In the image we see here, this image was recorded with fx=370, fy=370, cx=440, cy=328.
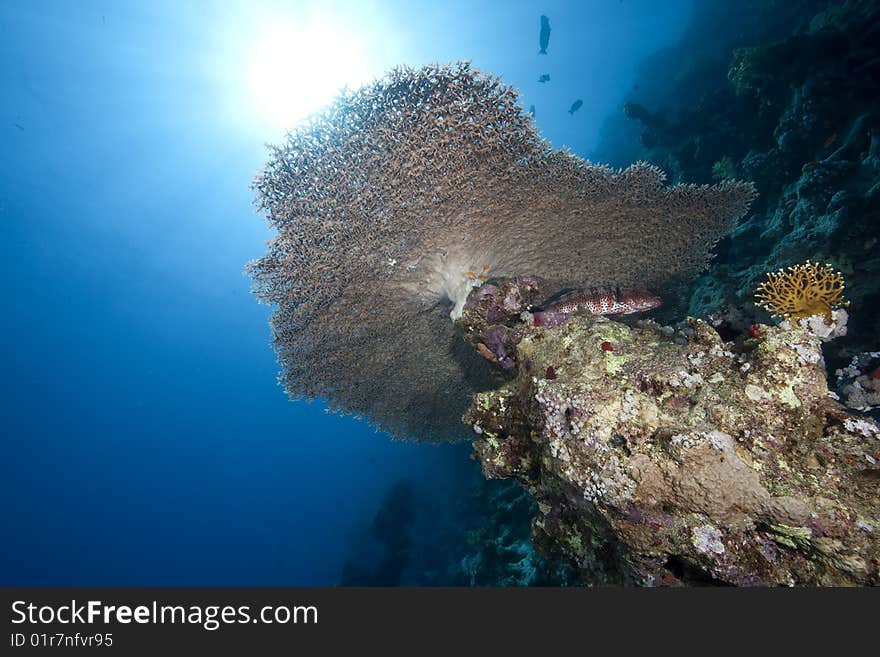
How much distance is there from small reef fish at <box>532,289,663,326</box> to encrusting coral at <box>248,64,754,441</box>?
71cm

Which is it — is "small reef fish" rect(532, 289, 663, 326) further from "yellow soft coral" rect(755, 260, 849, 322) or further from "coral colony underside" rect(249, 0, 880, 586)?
"yellow soft coral" rect(755, 260, 849, 322)

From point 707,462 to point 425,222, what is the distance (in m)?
3.72

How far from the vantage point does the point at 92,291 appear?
4934 centimetres

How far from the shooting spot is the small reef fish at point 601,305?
454 cm

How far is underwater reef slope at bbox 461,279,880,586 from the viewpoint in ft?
6.73

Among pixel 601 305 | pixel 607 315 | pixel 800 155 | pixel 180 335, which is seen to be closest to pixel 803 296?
pixel 601 305

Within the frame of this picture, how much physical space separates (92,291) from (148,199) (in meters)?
16.3

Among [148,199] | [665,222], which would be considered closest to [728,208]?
[665,222]

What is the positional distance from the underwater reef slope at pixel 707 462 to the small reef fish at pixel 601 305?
1.45 metres

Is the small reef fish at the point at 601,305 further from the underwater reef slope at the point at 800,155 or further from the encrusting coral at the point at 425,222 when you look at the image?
the underwater reef slope at the point at 800,155

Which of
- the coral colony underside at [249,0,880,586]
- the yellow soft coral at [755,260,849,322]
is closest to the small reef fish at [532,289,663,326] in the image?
the coral colony underside at [249,0,880,586]

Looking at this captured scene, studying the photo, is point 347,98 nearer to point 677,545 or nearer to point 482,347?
point 482,347

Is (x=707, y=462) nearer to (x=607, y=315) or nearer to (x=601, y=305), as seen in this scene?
(x=601, y=305)

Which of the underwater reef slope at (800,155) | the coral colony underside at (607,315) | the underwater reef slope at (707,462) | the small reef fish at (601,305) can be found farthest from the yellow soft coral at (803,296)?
the small reef fish at (601,305)
